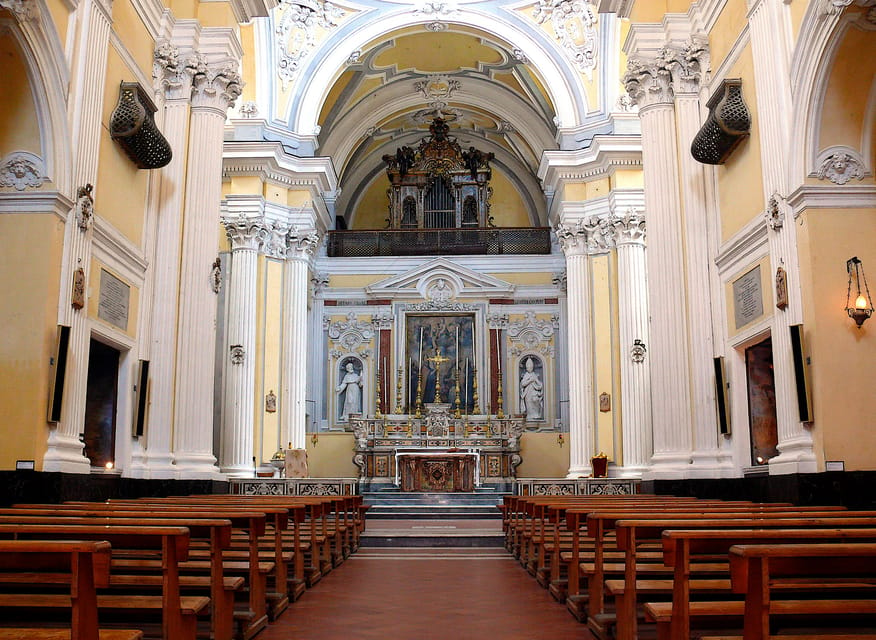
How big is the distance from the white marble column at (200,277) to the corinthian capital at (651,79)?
4.87 m

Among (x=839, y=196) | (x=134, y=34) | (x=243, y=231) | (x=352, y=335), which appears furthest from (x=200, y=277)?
(x=352, y=335)

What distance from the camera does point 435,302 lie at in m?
21.9

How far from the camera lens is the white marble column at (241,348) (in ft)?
51.9

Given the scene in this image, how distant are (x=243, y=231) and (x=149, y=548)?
13.9m

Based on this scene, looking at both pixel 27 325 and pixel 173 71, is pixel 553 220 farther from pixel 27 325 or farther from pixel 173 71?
pixel 27 325

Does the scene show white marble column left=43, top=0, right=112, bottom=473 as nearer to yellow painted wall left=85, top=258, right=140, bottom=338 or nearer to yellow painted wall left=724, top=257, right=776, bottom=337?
yellow painted wall left=85, top=258, right=140, bottom=338

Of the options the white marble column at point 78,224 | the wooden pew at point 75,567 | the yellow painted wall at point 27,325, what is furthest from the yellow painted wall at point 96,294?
the wooden pew at point 75,567

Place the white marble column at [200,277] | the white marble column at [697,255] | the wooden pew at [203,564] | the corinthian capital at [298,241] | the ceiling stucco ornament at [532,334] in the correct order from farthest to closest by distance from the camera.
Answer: the ceiling stucco ornament at [532,334] → the corinthian capital at [298,241] → the white marble column at [200,277] → the white marble column at [697,255] → the wooden pew at [203,564]

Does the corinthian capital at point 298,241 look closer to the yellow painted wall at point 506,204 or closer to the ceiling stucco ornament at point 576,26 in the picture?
the ceiling stucco ornament at point 576,26

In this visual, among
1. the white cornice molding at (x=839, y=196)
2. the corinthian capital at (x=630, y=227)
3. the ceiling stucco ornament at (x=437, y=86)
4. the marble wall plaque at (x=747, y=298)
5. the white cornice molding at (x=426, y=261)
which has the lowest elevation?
the marble wall plaque at (x=747, y=298)

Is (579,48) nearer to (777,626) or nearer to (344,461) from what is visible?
(344,461)

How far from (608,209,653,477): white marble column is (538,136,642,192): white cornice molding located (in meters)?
1.10

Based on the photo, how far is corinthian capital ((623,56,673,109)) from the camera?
10.8 metres

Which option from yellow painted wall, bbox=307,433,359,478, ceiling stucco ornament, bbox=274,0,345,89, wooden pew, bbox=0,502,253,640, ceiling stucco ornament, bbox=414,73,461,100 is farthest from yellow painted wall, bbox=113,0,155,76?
ceiling stucco ornament, bbox=414,73,461,100
